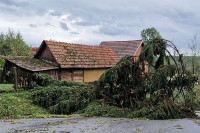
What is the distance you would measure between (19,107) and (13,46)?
30.0 m

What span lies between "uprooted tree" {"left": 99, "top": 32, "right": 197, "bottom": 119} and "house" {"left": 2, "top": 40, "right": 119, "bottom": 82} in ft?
27.2

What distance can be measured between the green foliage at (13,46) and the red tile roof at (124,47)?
12838 mm

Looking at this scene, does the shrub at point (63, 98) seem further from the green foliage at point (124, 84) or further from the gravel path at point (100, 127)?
the gravel path at point (100, 127)

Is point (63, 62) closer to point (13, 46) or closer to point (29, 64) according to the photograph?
point (29, 64)

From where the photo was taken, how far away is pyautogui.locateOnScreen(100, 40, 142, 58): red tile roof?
36.2 meters

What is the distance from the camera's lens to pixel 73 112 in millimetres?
12617

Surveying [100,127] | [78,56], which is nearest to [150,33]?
[78,56]

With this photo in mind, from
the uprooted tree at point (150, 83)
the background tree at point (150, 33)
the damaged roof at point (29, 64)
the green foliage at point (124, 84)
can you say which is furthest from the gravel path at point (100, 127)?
the background tree at point (150, 33)

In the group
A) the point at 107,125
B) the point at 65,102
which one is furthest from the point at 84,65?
the point at 107,125

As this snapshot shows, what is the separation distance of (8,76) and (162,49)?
44.1 feet

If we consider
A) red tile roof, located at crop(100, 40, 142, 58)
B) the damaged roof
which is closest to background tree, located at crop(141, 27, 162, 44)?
red tile roof, located at crop(100, 40, 142, 58)

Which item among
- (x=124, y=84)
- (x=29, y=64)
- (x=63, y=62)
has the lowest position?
(x=124, y=84)

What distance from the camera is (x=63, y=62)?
73.2 feet

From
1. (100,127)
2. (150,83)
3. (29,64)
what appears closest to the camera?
(100,127)
